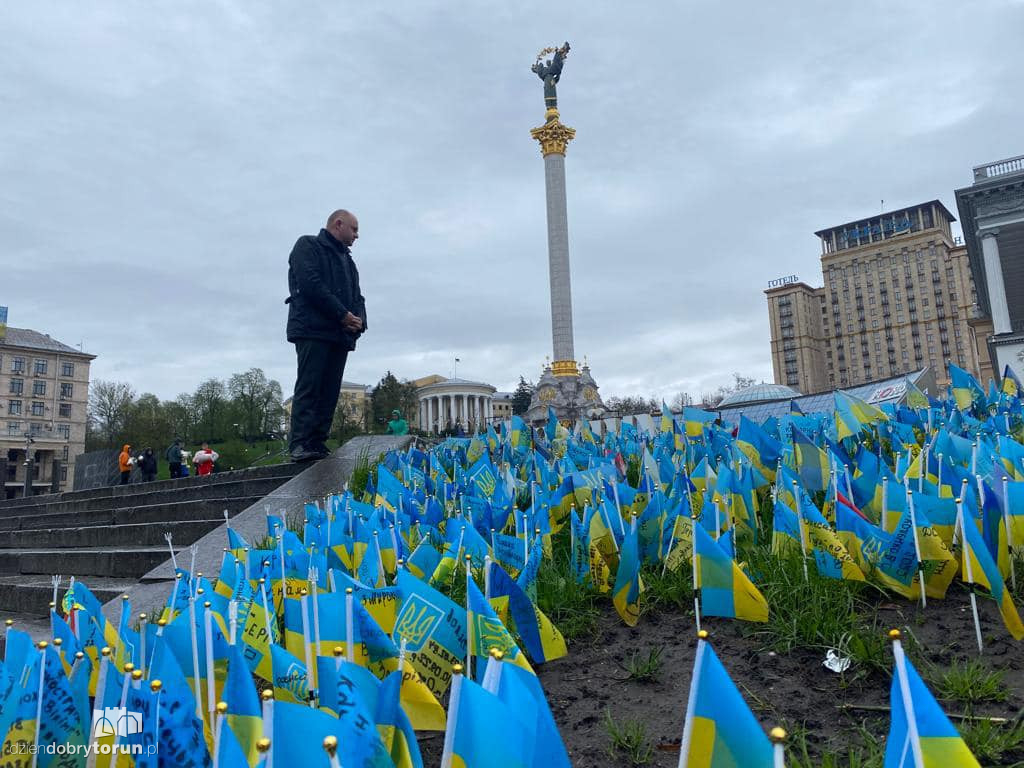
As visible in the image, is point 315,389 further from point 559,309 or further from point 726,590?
point 559,309

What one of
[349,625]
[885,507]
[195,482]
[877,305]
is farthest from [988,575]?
[877,305]

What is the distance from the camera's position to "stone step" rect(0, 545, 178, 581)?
215 inches

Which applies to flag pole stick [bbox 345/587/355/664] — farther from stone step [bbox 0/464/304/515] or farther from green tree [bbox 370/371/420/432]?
green tree [bbox 370/371/420/432]

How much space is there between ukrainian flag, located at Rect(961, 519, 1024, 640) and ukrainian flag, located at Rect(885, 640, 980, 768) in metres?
1.60

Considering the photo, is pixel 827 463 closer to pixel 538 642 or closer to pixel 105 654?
pixel 538 642

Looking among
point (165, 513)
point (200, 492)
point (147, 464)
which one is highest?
point (147, 464)

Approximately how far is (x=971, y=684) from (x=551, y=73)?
145ft

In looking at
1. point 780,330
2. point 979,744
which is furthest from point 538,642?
point 780,330

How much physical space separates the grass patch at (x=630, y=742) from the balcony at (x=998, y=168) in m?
35.8

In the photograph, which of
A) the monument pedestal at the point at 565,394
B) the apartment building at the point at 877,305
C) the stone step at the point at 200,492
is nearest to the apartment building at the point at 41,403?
the monument pedestal at the point at 565,394

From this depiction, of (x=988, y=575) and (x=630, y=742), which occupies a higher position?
(x=988, y=575)

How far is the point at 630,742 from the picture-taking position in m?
2.31

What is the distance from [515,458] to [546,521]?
4.09 meters

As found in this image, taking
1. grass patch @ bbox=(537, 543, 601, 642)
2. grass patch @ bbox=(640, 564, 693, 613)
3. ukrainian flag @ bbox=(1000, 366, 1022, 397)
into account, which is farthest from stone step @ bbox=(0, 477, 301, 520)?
ukrainian flag @ bbox=(1000, 366, 1022, 397)
